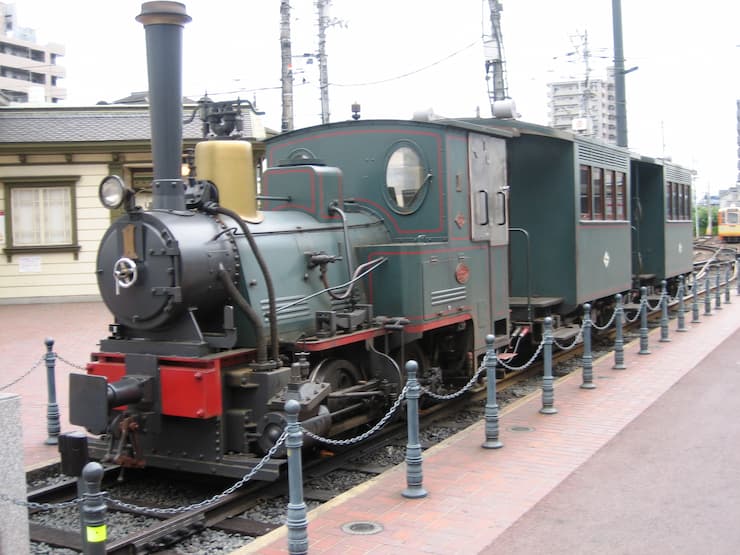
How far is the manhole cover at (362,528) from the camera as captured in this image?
203 inches

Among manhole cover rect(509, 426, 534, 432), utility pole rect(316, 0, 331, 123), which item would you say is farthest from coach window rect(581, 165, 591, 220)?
utility pole rect(316, 0, 331, 123)

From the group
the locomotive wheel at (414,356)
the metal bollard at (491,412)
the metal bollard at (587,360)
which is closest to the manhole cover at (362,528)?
the metal bollard at (491,412)

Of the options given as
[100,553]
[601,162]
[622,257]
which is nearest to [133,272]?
[100,553]

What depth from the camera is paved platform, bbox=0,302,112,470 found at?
818 centimetres

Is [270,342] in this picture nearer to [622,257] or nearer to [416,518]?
[416,518]

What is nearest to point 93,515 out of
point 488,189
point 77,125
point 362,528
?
point 362,528

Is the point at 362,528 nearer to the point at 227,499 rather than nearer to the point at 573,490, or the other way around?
the point at 227,499

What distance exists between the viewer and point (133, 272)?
596 cm

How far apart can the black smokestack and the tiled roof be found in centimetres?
1286

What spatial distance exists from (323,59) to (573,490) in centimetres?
1929

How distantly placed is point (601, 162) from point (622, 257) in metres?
2.01

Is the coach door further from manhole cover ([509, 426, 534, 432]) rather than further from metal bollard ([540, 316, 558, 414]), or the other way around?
manhole cover ([509, 426, 534, 432])

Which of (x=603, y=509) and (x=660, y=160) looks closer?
(x=603, y=509)

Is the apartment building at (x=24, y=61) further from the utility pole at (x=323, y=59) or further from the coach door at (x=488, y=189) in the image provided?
the coach door at (x=488, y=189)
